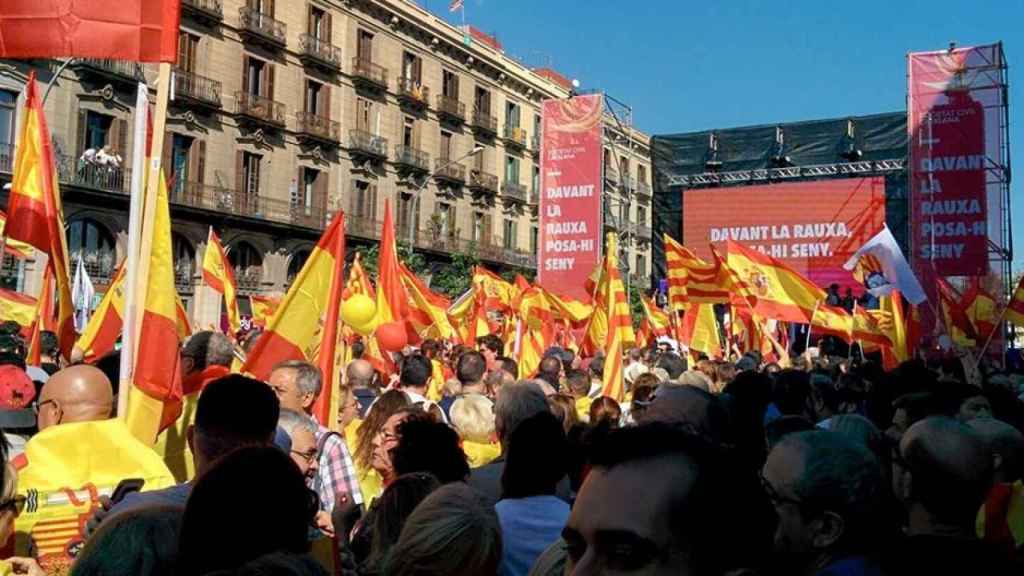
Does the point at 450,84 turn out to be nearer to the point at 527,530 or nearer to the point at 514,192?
the point at 514,192

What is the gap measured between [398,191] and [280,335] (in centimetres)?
3487

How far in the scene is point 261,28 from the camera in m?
33.0

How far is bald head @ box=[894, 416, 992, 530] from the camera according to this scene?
274 centimetres

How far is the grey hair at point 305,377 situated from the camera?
4.64 m

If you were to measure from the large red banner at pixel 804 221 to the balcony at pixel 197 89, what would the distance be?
631 inches

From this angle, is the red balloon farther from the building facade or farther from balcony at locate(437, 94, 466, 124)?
balcony at locate(437, 94, 466, 124)

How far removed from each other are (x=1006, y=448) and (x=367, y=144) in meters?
35.8

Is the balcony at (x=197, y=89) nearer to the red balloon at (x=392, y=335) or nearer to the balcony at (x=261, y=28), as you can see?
the balcony at (x=261, y=28)

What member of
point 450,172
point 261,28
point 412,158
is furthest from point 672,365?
point 450,172

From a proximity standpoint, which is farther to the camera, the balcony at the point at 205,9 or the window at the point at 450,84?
the window at the point at 450,84

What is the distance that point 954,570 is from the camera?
6.91 feet

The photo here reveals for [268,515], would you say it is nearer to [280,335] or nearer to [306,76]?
[280,335]

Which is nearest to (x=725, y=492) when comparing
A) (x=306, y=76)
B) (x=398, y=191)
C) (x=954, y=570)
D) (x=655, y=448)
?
(x=655, y=448)

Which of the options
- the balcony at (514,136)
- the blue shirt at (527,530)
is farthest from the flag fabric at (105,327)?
the balcony at (514,136)
